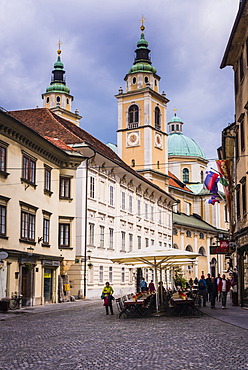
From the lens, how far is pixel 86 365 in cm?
1007

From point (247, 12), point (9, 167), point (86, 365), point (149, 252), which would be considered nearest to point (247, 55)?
point (247, 12)

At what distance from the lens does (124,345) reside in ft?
42.5

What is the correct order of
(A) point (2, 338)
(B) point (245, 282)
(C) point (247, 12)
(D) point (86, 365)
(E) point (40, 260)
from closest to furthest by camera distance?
(D) point (86, 365) → (A) point (2, 338) → (C) point (247, 12) → (B) point (245, 282) → (E) point (40, 260)

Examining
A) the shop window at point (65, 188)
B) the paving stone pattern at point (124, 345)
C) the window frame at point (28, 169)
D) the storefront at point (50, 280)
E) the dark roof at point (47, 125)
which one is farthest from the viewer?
the dark roof at point (47, 125)

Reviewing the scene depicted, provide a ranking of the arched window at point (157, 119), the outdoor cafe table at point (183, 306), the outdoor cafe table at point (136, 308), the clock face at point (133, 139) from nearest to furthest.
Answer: the outdoor cafe table at point (183, 306)
the outdoor cafe table at point (136, 308)
the clock face at point (133, 139)
the arched window at point (157, 119)

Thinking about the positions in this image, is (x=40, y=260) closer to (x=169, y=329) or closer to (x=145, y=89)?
(x=169, y=329)

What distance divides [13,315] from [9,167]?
26.4 feet

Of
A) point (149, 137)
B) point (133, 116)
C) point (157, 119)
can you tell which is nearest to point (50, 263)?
point (149, 137)

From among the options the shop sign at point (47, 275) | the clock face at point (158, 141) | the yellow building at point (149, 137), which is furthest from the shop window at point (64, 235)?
the clock face at point (158, 141)

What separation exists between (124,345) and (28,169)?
19341 millimetres

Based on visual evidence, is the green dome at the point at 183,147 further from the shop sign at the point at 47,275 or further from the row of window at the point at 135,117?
the shop sign at the point at 47,275

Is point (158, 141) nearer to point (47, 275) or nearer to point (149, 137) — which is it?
Answer: point (149, 137)

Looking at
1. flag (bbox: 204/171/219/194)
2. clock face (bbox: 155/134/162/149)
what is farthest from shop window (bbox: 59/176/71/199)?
clock face (bbox: 155/134/162/149)

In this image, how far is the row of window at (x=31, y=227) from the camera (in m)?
27.8
